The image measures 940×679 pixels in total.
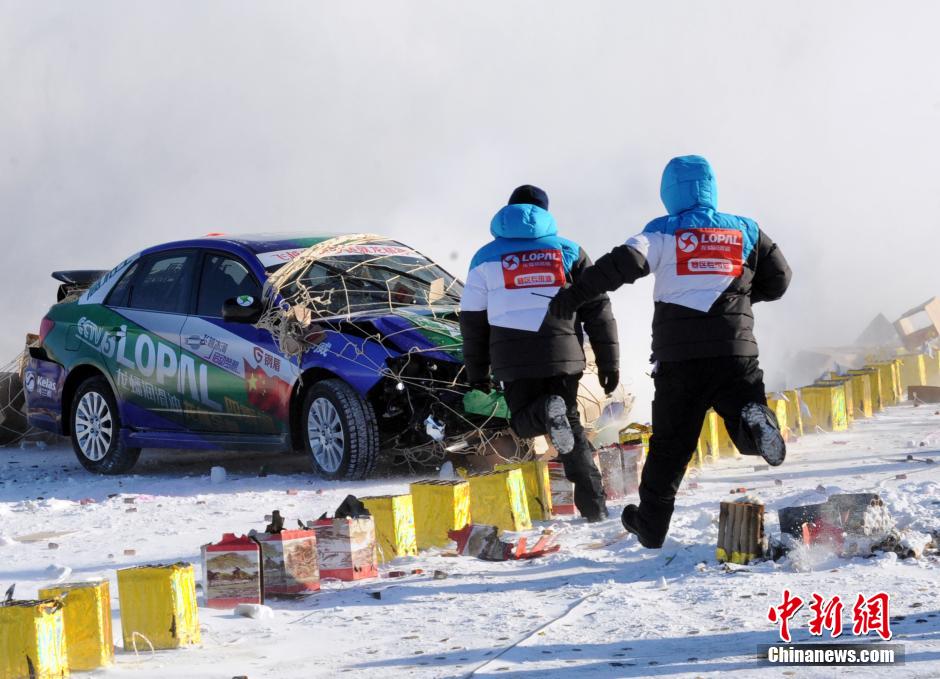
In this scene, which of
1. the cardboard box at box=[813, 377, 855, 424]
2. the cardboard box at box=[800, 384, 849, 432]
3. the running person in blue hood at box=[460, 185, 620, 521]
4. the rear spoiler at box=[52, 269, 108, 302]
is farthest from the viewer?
the rear spoiler at box=[52, 269, 108, 302]

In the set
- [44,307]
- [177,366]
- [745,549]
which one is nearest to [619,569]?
[745,549]

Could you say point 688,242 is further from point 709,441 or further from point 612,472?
point 709,441

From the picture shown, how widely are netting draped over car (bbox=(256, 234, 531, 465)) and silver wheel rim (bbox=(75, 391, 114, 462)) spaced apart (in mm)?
1732

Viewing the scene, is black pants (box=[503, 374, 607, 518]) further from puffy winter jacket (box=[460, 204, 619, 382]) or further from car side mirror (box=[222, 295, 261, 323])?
car side mirror (box=[222, 295, 261, 323])

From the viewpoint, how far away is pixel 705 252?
17.7 feet

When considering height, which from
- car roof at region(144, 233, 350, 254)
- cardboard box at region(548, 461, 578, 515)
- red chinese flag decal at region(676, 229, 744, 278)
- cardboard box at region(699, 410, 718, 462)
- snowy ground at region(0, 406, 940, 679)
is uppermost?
car roof at region(144, 233, 350, 254)

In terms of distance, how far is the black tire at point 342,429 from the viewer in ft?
26.7

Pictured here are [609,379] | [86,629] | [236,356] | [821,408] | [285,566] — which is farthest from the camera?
[821,408]

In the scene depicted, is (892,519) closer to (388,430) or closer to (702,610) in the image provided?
(702,610)

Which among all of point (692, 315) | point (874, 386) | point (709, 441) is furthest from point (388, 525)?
point (874, 386)

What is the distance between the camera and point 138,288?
31.3 feet

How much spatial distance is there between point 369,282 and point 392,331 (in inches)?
31.3

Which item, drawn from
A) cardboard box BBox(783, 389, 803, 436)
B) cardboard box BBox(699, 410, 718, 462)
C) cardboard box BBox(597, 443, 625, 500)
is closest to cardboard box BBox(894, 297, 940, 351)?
cardboard box BBox(783, 389, 803, 436)

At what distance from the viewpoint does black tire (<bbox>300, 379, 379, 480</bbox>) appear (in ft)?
26.7
